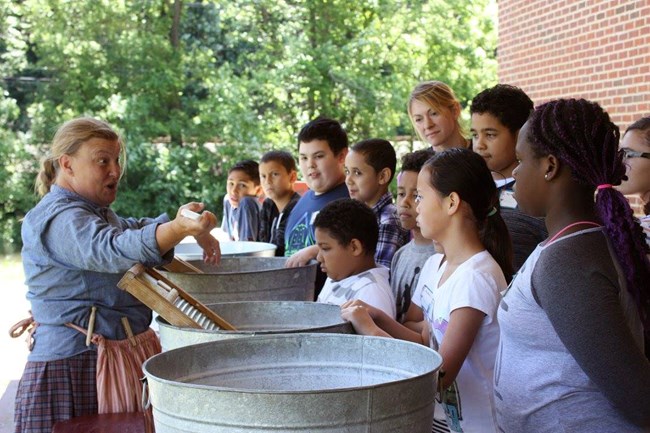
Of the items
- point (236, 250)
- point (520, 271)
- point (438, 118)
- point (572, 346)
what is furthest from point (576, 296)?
point (236, 250)

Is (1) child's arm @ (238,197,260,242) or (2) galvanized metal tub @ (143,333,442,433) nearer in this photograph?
(2) galvanized metal tub @ (143,333,442,433)

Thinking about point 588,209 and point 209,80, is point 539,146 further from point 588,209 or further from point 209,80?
point 209,80

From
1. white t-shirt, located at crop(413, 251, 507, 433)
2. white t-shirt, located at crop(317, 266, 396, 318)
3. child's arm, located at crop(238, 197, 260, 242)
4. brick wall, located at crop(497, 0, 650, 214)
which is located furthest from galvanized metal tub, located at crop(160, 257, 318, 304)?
brick wall, located at crop(497, 0, 650, 214)

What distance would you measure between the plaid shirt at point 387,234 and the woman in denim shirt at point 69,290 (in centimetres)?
89

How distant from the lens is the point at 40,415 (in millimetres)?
3311

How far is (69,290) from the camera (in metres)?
3.29

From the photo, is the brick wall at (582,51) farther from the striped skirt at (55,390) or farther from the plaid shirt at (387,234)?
the striped skirt at (55,390)

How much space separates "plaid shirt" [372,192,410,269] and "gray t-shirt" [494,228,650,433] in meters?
1.77

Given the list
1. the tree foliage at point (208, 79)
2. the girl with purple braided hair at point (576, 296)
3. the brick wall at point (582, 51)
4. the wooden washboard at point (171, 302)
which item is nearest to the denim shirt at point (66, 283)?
the wooden washboard at point (171, 302)

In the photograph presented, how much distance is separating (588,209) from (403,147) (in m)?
16.7

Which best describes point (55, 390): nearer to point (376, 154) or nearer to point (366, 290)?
point (366, 290)

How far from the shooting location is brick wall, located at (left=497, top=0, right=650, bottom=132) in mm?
8461

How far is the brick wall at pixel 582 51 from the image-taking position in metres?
8.46

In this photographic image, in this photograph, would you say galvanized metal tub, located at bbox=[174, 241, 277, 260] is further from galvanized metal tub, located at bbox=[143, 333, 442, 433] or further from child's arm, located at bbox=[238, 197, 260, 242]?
child's arm, located at bbox=[238, 197, 260, 242]
